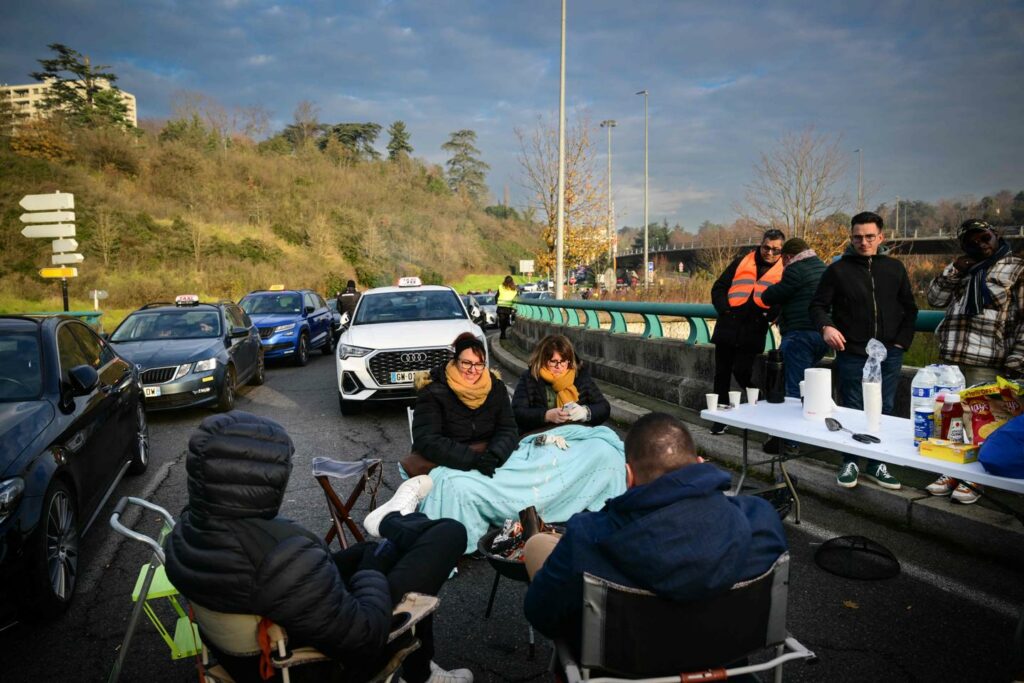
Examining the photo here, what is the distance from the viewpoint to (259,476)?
6.45 feet

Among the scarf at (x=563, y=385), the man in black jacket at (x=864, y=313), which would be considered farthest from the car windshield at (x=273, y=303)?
the man in black jacket at (x=864, y=313)

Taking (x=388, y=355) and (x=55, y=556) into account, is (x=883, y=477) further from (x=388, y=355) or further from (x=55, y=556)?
(x=388, y=355)

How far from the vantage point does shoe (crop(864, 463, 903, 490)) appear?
4.66 m

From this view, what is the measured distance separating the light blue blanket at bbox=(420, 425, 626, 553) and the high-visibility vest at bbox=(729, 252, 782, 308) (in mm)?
2649

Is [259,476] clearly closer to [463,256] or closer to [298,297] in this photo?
[298,297]

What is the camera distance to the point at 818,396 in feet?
13.6

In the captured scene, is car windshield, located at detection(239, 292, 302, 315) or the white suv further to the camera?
car windshield, located at detection(239, 292, 302, 315)

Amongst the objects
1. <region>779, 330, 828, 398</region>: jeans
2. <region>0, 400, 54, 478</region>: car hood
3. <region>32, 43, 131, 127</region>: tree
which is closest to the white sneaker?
<region>0, 400, 54, 478</region>: car hood

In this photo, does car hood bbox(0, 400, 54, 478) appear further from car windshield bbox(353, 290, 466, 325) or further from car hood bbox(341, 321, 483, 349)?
car windshield bbox(353, 290, 466, 325)

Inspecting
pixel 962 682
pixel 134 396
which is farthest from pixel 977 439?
pixel 134 396

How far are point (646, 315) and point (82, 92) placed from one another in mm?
72342

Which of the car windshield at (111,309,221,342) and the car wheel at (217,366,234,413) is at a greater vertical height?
the car windshield at (111,309,221,342)

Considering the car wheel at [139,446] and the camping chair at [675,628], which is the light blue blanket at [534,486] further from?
the car wheel at [139,446]

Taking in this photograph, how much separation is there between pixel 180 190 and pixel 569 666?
200 feet
